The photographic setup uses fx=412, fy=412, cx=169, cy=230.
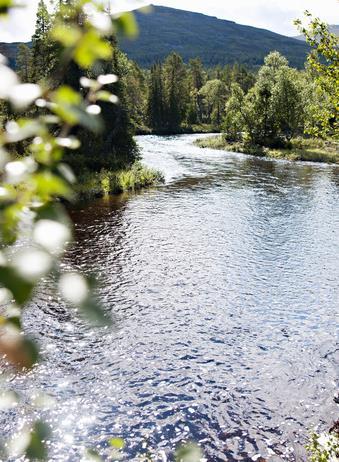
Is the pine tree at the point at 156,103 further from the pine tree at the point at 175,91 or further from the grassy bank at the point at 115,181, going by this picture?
the grassy bank at the point at 115,181

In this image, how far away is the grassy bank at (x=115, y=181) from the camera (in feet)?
98.6

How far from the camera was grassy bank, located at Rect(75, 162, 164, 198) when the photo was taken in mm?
30047

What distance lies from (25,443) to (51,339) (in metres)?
11.4

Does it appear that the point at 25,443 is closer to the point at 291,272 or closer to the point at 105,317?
the point at 105,317

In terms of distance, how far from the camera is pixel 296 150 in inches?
2216

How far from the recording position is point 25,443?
4.58 ft

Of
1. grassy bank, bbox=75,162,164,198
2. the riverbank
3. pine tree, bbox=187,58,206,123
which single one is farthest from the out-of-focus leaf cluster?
pine tree, bbox=187,58,206,123

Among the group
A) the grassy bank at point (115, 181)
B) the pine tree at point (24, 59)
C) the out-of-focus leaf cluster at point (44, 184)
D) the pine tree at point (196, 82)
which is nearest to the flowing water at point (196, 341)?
the grassy bank at point (115, 181)

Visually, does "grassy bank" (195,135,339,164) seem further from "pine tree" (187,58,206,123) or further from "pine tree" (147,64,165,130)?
"pine tree" (187,58,206,123)

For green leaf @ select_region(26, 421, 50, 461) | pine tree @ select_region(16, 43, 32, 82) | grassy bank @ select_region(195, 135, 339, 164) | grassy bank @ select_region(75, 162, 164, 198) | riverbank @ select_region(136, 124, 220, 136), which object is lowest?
riverbank @ select_region(136, 124, 220, 136)

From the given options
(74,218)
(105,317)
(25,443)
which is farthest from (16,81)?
(74,218)

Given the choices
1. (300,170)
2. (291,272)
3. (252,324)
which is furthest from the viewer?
(300,170)

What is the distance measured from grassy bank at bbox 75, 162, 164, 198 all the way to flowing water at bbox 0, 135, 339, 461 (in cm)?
526

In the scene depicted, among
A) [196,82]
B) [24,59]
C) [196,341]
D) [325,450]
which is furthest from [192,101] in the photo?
[325,450]
